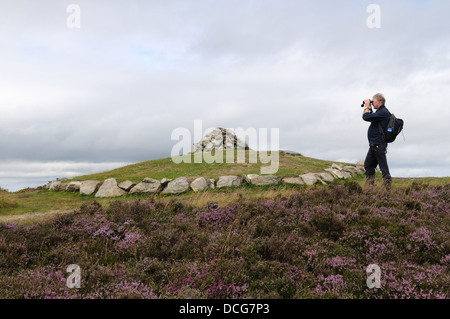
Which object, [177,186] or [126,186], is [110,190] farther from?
[177,186]

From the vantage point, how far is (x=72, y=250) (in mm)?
7078

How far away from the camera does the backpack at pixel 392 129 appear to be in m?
12.2

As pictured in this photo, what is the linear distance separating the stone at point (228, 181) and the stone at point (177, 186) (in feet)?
7.19

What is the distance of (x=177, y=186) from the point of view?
19.6 m

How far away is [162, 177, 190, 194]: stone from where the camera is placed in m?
19.3

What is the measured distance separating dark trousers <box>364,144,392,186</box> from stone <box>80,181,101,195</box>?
720 inches

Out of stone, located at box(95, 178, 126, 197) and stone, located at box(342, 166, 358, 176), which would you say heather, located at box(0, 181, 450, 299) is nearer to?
stone, located at box(95, 178, 126, 197)

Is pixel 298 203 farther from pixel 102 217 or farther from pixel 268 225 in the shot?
pixel 102 217

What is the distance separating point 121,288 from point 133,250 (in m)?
2.17

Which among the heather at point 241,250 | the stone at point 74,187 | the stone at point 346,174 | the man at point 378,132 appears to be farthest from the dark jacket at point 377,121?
the stone at point 74,187

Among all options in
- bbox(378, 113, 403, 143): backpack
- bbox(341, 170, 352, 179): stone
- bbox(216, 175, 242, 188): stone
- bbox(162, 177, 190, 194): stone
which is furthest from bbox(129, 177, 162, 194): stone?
bbox(341, 170, 352, 179): stone

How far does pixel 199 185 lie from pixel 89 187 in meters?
8.62

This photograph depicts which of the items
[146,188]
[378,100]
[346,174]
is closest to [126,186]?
[146,188]
